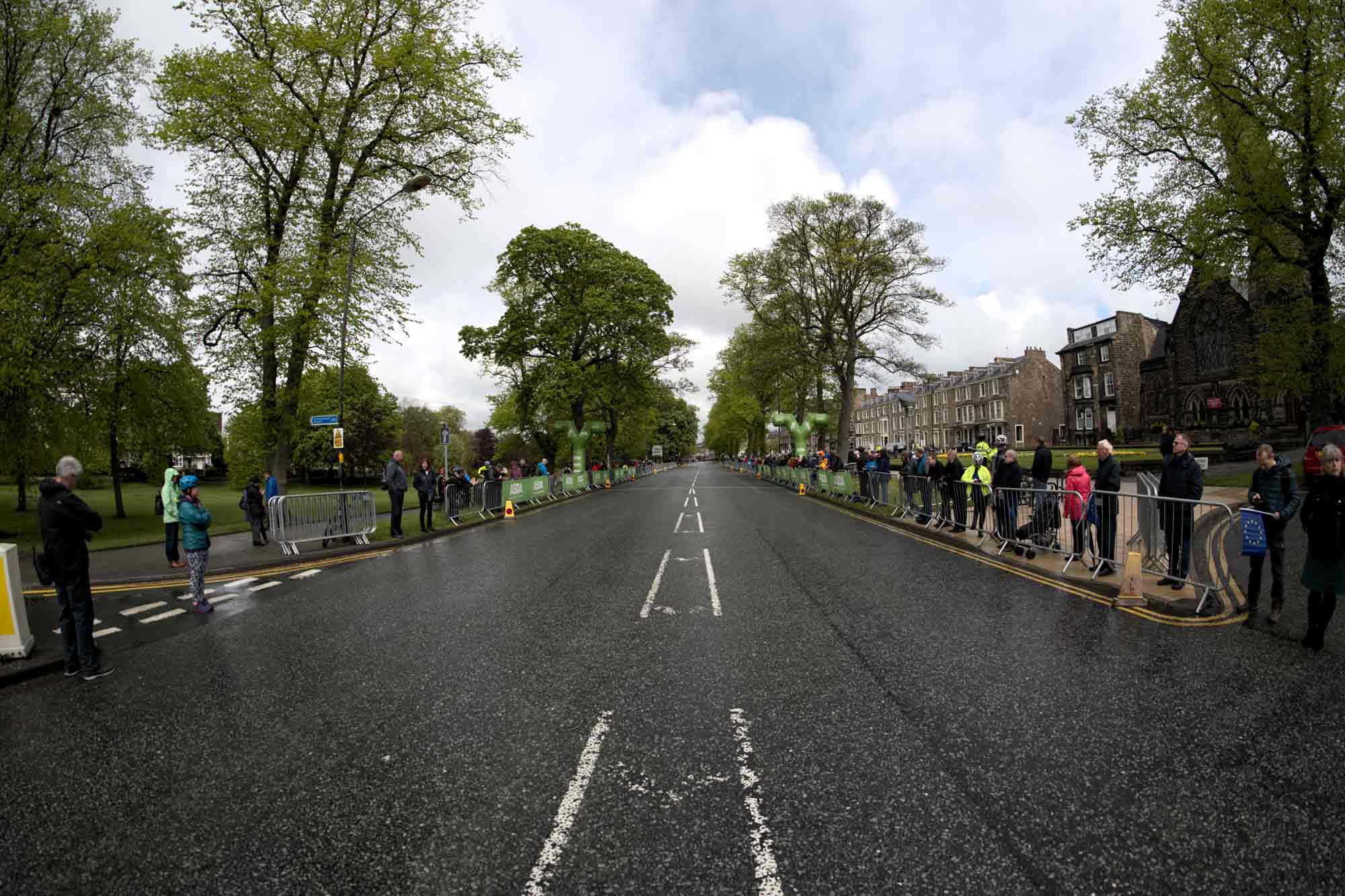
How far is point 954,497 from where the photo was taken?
1348cm

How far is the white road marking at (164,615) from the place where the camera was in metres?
7.62

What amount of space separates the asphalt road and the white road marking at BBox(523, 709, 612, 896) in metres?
0.02

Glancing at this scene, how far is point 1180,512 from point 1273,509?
3.19 feet

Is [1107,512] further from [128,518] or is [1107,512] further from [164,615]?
[128,518]

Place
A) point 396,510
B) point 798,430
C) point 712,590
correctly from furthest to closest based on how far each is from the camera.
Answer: point 798,430 < point 396,510 < point 712,590

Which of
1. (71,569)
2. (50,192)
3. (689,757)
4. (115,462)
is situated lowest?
(689,757)

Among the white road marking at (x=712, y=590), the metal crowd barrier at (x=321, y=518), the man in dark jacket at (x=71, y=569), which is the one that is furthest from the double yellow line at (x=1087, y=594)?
the metal crowd barrier at (x=321, y=518)

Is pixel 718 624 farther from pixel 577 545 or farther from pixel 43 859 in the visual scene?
pixel 577 545

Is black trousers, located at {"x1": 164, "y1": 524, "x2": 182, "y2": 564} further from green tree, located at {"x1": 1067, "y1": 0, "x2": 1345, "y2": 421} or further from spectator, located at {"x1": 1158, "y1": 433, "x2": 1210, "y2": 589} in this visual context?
green tree, located at {"x1": 1067, "y1": 0, "x2": 1345, "y2": 421}

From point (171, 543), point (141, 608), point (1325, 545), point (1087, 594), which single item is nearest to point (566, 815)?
point (1325, 545)

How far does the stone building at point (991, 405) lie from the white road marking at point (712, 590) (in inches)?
2084

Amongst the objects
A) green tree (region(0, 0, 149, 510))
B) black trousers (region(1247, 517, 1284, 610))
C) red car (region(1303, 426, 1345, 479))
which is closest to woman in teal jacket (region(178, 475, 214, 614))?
green tree (region(0, 0, 149, 510))

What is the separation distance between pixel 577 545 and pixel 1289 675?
34.7ft

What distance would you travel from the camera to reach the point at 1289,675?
4.85 m
